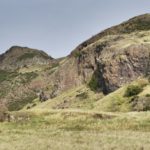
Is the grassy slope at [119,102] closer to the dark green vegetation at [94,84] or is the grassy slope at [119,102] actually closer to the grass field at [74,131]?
the dark green vegetation at [94,84]

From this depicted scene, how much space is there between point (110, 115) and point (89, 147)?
24244 mm

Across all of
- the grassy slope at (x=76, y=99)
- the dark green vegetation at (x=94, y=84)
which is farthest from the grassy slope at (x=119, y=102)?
the dark green vegetation at (x=94, y=84)

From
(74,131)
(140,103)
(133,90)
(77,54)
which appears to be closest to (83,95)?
(133,90)

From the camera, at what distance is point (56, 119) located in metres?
55.9

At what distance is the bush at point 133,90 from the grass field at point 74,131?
52.3 m

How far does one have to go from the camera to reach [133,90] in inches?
4407

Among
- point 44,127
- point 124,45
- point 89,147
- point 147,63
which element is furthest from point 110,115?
point 124,45

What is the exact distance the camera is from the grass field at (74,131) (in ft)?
111

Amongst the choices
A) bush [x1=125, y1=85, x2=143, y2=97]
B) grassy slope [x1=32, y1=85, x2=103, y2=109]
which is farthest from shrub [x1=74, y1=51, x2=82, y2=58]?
bush [x1=125, y1=85, x2=143, y2=97]

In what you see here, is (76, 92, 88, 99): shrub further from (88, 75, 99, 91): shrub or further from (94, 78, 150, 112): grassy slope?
(94, 78, 150, 112): grassy slope

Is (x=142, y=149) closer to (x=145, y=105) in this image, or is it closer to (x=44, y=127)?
(x=44, y=127)

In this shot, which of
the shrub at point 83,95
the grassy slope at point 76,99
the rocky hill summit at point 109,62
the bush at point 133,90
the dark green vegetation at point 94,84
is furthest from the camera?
the dark green vegetation at point 94,84

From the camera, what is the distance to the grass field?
33750mm

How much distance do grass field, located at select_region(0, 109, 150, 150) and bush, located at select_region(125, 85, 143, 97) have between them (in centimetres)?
5229
